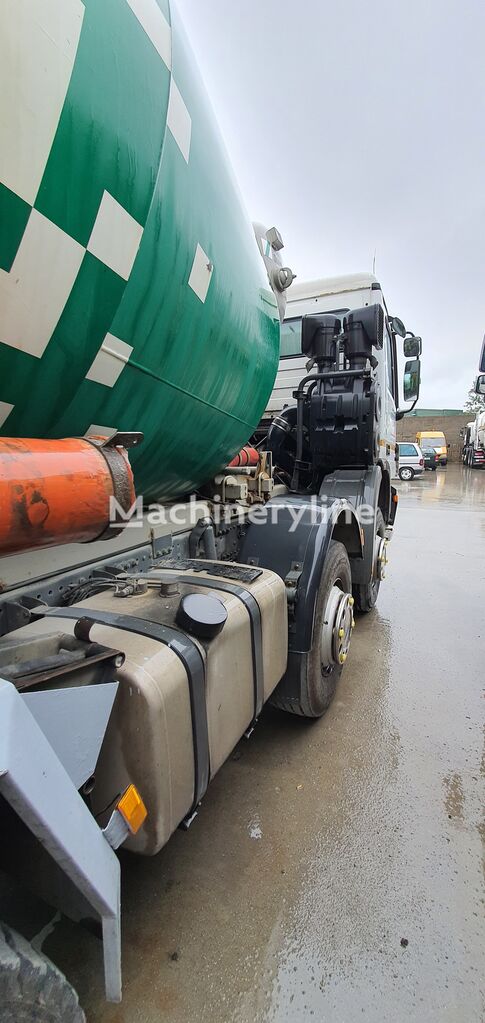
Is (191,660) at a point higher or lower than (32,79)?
lower

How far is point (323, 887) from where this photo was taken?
1.52 meters

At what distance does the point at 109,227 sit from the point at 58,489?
2.15 feet

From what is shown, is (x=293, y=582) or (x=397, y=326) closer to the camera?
(x=293, y=582)

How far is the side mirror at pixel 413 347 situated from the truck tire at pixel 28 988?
476 cm

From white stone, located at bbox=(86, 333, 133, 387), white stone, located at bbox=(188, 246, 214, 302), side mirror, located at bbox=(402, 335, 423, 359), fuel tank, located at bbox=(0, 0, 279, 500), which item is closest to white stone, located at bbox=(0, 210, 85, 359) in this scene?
fuel tank, located at bbox=(0, 0, 279, 500)

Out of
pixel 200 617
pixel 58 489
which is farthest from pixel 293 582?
pixel 58 489

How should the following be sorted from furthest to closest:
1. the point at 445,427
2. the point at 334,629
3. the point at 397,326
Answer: the point at 445,427 → the point at 397,326 → the point at 334,629

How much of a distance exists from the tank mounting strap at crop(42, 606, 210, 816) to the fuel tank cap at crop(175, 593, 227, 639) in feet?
0.10

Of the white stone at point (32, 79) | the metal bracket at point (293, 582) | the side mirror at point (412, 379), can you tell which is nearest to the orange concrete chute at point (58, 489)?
the white stone at point (32, 79)

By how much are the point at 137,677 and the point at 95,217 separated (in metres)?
1.02

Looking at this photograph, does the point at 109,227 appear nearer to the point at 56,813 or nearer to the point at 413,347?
the point at 56,813

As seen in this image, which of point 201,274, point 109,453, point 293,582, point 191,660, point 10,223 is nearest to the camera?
point 10,223

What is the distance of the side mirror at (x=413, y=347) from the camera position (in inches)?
172

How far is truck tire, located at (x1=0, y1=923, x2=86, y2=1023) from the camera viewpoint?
724mm
